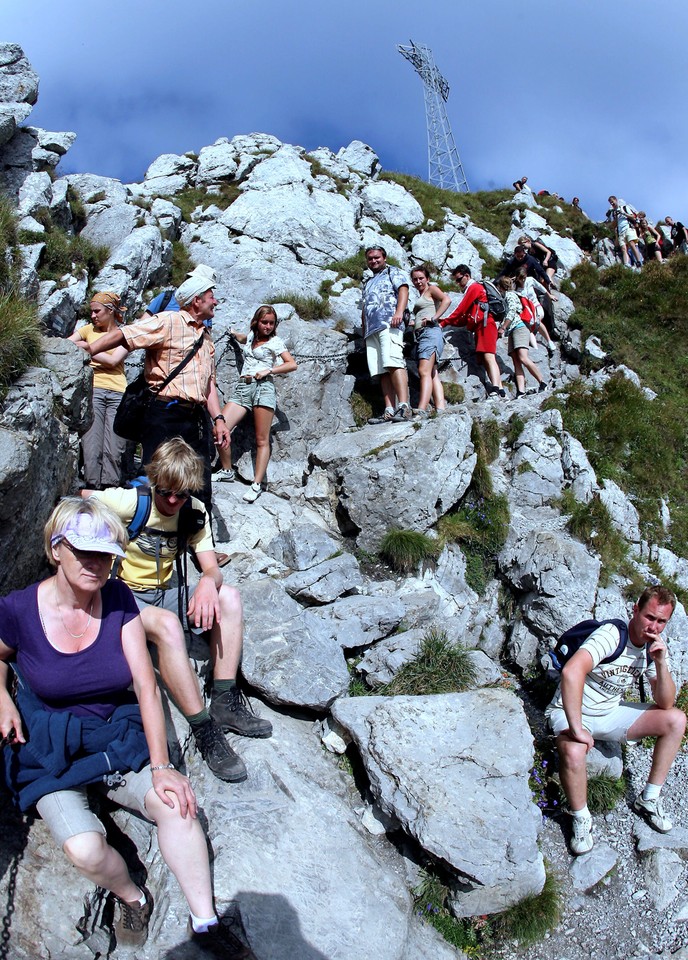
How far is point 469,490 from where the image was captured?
953 cm

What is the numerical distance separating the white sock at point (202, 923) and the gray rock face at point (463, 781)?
2.06m

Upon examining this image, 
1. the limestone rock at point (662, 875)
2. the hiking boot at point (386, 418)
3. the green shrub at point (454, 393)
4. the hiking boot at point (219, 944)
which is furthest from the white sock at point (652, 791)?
the green shrub at point (454, 393)

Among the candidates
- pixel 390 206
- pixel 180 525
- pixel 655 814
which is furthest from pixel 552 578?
pixel 390 206

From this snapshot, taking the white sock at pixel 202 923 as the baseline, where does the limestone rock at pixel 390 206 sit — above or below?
above

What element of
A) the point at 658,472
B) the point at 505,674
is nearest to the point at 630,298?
the point at 658,472

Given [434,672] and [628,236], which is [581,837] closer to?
[434,672]

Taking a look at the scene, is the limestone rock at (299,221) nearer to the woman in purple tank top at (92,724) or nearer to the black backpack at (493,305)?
the black backpack at (493,305)

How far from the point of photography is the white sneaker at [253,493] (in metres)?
9.02

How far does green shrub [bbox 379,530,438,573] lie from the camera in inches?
323

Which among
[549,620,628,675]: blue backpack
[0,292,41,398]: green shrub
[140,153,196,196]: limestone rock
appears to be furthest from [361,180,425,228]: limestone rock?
[549,620,628,675]: blue backpack

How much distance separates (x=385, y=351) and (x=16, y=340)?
589cm

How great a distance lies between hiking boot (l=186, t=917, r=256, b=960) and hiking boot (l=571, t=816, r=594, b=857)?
Result: 349cm

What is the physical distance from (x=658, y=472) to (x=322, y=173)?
1372cm

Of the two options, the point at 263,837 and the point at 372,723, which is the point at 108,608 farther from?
the point at 372,723
